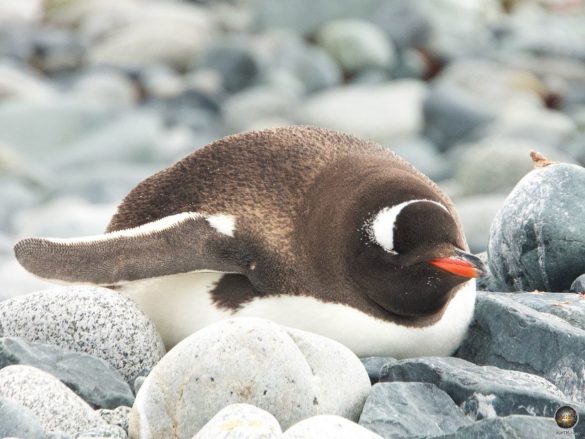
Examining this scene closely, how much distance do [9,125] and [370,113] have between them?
5743mm

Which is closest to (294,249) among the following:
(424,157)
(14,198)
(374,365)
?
(374,365)

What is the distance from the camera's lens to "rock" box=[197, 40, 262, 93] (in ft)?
72.8

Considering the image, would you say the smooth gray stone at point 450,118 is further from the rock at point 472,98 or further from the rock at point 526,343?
the rock at point 526,343

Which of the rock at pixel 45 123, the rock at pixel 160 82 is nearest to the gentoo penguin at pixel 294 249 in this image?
the rock at pixel 45 123

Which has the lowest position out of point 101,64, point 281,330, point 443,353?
Result: point 101,64

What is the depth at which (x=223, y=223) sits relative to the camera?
4.95 m

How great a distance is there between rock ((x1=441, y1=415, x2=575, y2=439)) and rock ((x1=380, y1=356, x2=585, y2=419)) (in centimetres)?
26

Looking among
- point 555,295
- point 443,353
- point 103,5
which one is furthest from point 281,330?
Answer: point 103,5

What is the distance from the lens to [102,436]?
3.83 m

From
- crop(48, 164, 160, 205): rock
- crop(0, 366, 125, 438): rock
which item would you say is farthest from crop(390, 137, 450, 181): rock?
crop(0, 366, 125, 438): rock

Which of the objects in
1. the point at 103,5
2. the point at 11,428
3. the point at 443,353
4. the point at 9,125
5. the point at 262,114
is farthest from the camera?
the point at 103,5

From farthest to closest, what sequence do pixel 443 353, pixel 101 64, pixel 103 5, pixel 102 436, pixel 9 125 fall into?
pixel 103 5, pixel 101 64, pixel 9 125, pixel 443 353, pixel 102 436

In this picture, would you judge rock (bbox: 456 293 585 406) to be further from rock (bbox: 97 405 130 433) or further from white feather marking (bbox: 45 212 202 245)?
rock (bbox: 97 405 130 433)

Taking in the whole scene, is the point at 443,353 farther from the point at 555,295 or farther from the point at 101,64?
the point at 101,64
